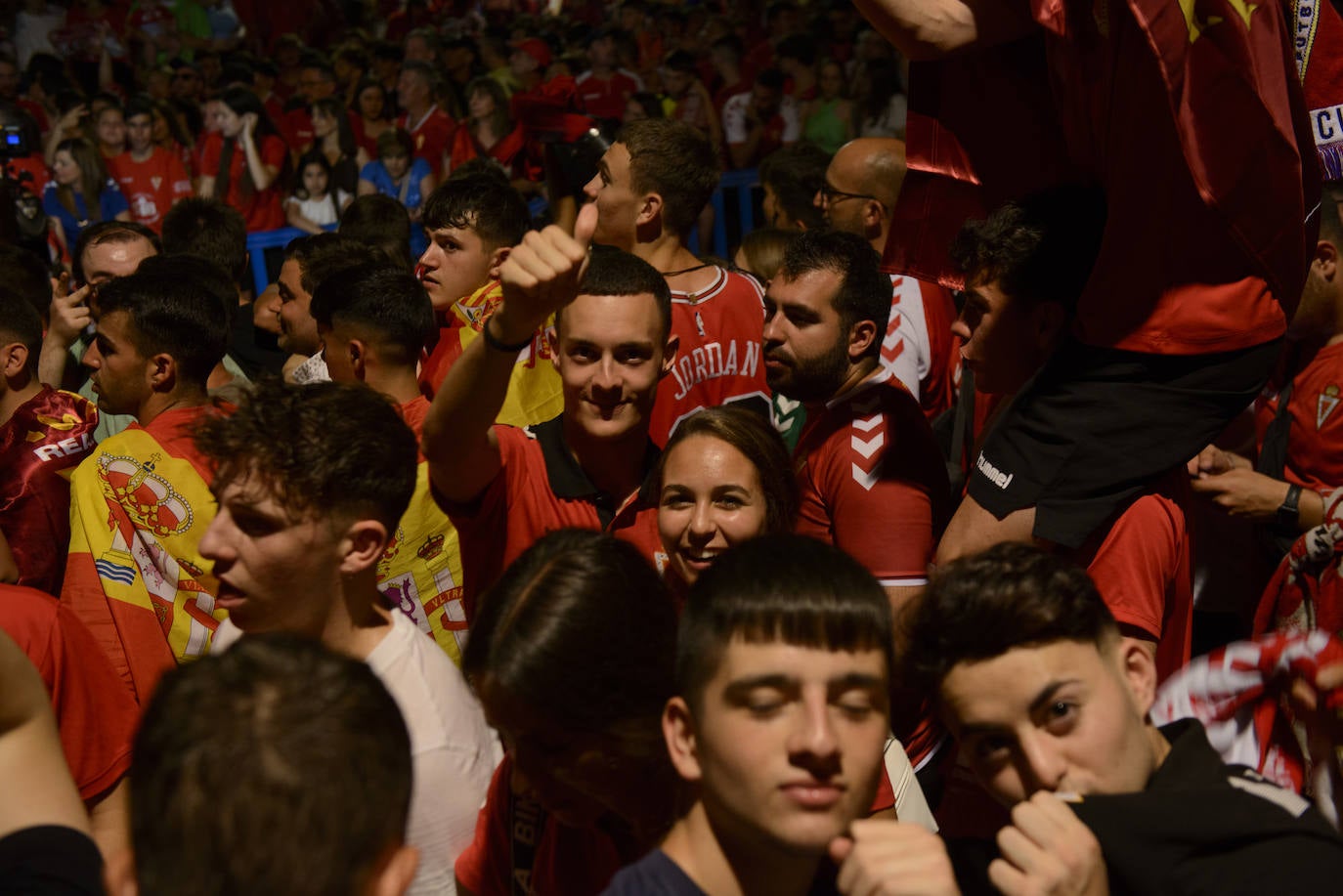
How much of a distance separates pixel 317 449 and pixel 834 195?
375 centimetres

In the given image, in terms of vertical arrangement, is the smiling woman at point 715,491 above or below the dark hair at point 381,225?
above

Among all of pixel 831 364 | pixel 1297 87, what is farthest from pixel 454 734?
pixel 1297 87

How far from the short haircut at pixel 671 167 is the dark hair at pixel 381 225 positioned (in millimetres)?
1691

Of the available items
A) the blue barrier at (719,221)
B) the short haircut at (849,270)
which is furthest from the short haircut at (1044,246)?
the blue barrier at (719,221)

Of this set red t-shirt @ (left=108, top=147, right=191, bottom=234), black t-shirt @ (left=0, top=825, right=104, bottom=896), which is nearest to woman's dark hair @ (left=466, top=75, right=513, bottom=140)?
red t-shirt @ (left=108, top=147, right=191, bottom=234)

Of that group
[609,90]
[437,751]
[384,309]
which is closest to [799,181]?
[384,309]

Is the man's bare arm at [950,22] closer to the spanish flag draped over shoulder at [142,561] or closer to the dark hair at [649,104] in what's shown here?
the spanish flag draped over shoulder at [142,561]

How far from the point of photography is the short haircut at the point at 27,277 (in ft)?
19.2

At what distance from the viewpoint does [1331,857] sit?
1.76m

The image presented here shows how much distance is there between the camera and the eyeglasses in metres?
5.78

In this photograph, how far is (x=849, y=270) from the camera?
374cm

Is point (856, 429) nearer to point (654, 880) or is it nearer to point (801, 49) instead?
point (654, 880)

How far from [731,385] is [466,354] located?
1.85m

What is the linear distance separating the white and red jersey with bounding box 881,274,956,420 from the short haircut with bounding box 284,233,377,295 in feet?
6.40
